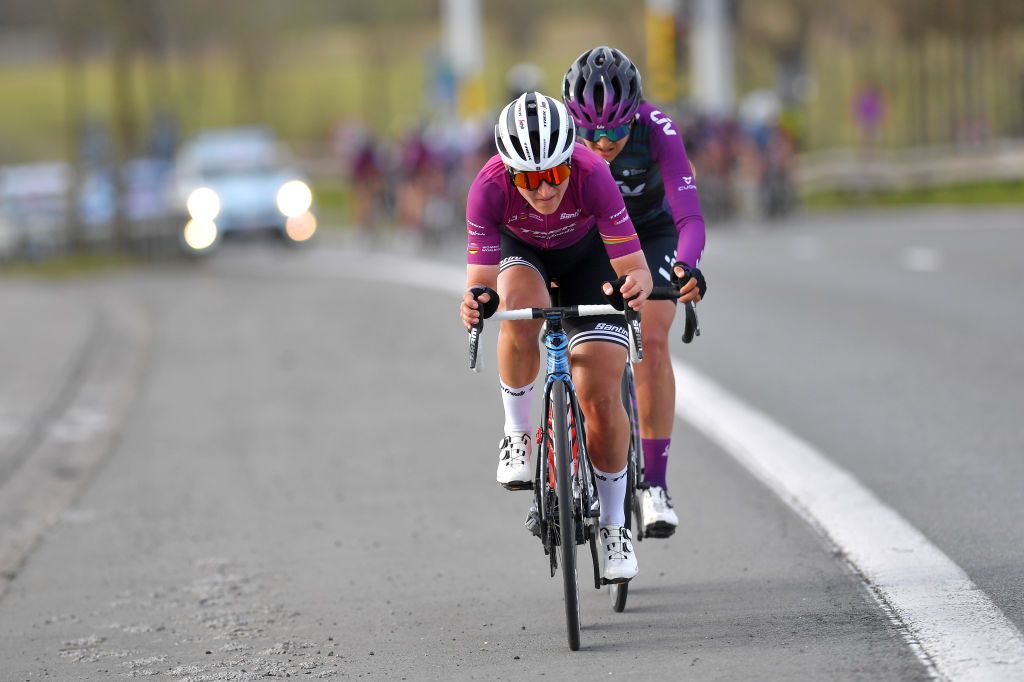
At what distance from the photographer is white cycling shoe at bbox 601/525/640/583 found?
6.45 m

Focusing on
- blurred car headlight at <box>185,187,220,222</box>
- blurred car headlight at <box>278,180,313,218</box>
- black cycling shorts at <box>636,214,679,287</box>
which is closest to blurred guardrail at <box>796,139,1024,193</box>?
blurred car headlight at <box>278,180,313,218</box>

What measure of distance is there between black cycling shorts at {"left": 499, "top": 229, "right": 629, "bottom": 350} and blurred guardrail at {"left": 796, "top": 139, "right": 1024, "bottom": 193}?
28.8 metres

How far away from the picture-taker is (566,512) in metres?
6.14

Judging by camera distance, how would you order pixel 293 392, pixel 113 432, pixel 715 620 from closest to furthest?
pixel 715 620
pixel 113 432
pixel 293 392

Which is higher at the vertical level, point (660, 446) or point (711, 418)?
point (660, 446)

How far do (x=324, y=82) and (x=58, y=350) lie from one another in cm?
8173

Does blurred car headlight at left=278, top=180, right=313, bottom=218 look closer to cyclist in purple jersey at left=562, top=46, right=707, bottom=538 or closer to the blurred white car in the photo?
the blurred white car

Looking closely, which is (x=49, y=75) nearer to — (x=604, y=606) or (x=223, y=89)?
(x=223, y=89)

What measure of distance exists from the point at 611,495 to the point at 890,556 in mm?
1105

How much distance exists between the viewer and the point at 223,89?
98.5m

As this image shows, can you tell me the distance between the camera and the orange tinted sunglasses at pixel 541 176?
6.25 metres

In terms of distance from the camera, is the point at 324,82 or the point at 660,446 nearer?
the point at 660,446

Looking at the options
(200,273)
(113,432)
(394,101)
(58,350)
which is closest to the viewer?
(113,432)

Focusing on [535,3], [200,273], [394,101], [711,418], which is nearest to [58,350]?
[711,418]
